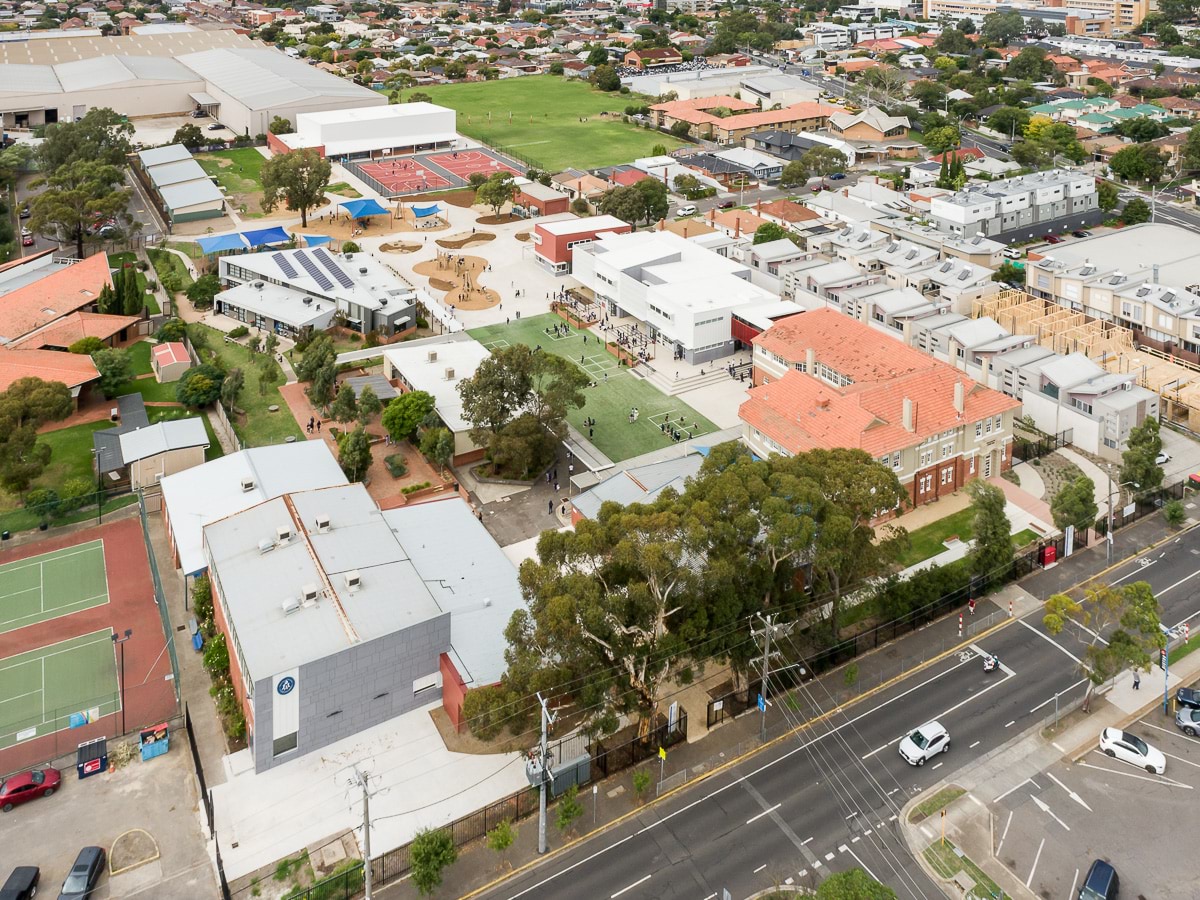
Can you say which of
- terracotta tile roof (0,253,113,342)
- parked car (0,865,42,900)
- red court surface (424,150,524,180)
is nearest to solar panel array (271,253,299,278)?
terracotta tile roof (0,253,113,342)

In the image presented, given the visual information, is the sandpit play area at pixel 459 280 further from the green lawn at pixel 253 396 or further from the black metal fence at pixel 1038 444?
the black metal fence at pixel 1038 444

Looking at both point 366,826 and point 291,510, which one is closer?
point 366,826

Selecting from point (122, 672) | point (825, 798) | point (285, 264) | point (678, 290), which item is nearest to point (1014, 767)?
point (825, 798)

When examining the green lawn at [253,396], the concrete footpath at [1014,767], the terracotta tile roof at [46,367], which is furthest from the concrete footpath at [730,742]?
the terracotta tile roof at [46,367]

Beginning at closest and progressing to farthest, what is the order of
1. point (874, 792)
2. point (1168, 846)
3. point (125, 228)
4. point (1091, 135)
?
1. point (1168, 846)
2. point (874, 792)
3. point (125, 228)
4. point (1091, 135)

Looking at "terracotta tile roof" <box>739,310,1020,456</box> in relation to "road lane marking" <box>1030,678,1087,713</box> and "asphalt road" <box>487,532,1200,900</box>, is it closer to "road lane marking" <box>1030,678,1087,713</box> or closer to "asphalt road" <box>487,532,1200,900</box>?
"asphalt road" <box>487,532,1200,900</box>

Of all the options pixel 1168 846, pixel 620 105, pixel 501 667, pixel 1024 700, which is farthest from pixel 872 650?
pixel 620 105

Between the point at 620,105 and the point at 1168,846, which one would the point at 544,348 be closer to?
the point at 1168,846
